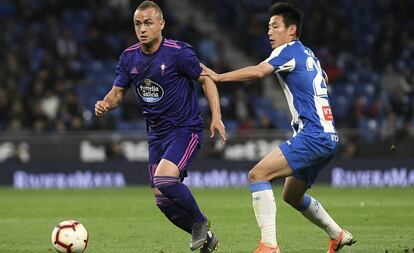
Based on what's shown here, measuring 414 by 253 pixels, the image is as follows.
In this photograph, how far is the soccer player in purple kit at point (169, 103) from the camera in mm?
9000

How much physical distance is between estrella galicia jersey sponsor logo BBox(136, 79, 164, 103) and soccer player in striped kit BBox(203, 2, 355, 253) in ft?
1.70

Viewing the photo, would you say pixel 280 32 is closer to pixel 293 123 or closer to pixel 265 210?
pixel 293 123

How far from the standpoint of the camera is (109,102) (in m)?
9.36

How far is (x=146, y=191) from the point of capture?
70.0ft

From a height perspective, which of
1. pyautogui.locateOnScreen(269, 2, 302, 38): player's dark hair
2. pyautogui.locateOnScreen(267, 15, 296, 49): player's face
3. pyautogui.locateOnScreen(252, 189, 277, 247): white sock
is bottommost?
pyautogui.locateOnScreen(252, 189, 277, 247): white sock

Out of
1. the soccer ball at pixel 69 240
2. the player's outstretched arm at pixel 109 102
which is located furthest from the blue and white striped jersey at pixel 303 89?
the soccer ball at pixel 69 240

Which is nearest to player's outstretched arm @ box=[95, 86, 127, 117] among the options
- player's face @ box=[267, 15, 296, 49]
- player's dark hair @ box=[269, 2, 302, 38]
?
player's face @ box=[267, 15, 296, 49]

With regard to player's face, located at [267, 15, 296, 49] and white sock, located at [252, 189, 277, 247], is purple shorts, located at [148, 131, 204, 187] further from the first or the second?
player's face, located at [267, 15, 296, 49]

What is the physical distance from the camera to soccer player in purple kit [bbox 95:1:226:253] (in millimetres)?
9000

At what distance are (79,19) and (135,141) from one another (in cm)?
559

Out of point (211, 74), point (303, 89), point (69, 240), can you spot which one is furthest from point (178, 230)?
point (303, 89)

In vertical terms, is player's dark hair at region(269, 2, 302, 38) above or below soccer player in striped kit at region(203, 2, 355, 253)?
above

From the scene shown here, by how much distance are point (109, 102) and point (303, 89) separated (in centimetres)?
194

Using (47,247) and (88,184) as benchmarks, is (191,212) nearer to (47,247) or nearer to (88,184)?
(47,247)
